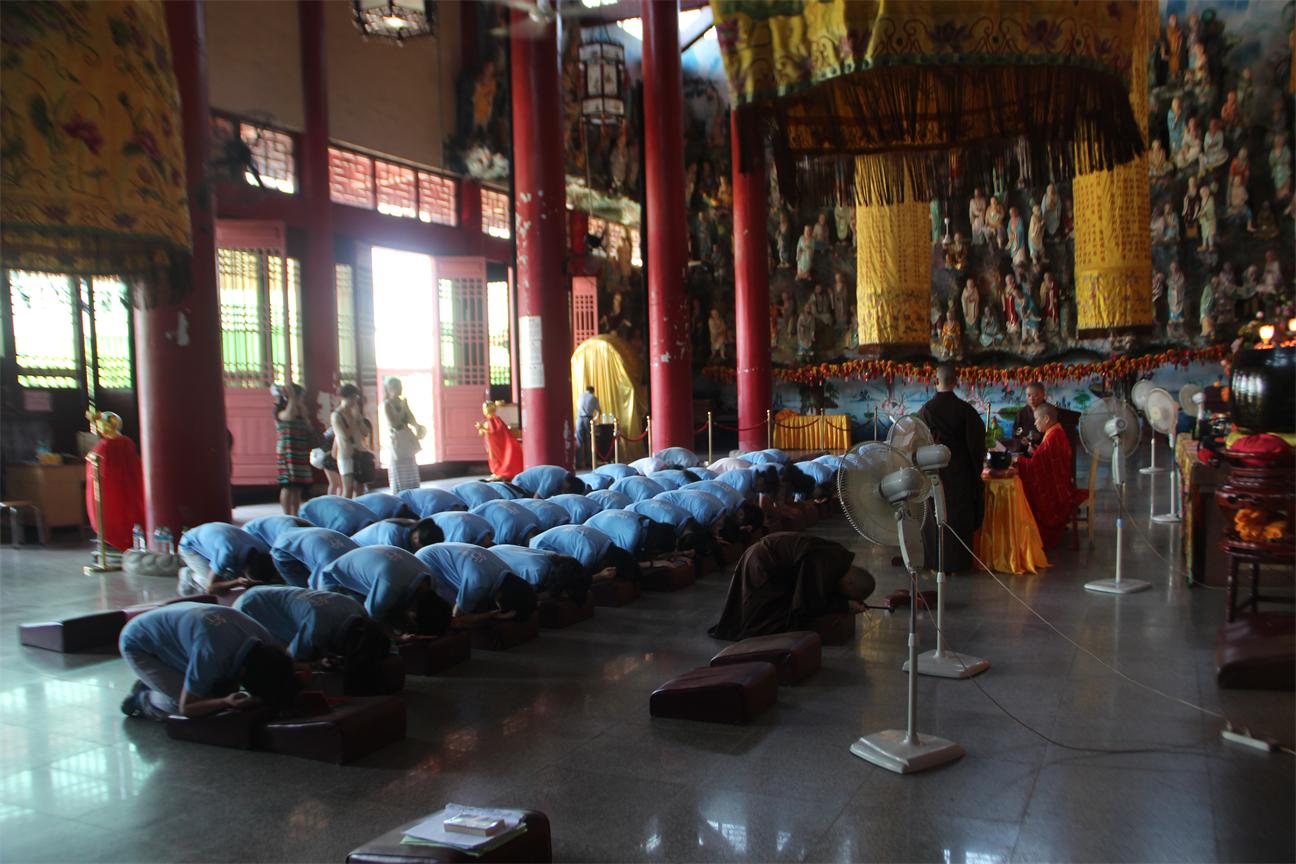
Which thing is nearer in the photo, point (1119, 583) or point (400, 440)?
point (1119, 583)

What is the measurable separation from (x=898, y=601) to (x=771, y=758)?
9.31 ft

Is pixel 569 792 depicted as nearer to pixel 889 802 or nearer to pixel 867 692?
pixel 889 802

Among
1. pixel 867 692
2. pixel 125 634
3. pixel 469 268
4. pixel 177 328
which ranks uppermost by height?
pixel 469 268

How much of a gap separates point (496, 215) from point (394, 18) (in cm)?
801

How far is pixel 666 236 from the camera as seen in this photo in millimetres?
13727

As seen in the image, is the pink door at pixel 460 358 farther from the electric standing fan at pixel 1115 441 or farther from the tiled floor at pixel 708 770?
the electric standing fan at pixel 1115 441

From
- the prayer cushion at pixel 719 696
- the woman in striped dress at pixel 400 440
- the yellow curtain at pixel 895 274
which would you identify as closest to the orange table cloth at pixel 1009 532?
the yellow curtain at pixel 895 274

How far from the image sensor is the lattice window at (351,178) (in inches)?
559

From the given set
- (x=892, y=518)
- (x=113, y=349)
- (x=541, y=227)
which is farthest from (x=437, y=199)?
(x=892, y=518)

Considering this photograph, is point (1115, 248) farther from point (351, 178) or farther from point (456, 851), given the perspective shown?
point (351, 178)

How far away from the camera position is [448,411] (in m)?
15.6

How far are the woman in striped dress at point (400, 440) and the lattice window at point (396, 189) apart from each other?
5.79m

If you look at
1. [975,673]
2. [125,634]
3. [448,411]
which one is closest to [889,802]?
[975,673]

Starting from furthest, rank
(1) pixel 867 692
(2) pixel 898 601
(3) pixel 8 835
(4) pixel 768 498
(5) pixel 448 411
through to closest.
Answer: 1. (5) pixel 448 411
2. (4) pixel 768 498
3. (2) pixel 898 601
4. (1) pixel 867 692
5. (3) pixel 8 835
